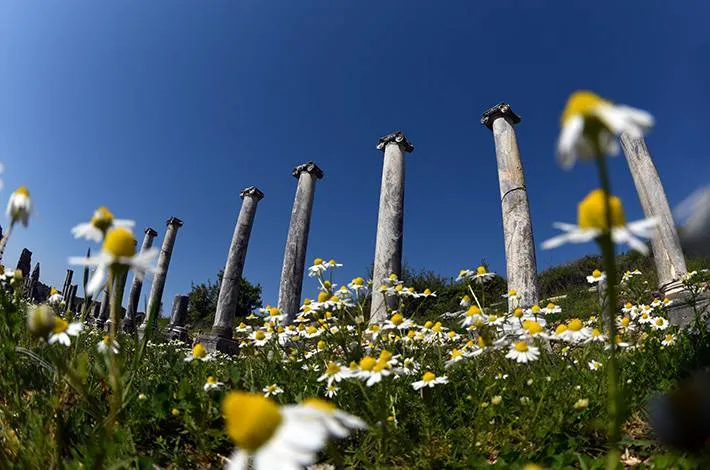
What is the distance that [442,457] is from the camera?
2.53 metres

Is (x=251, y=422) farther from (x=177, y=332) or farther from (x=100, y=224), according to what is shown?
(x=177, y=332)

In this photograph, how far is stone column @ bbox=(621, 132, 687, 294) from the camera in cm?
960

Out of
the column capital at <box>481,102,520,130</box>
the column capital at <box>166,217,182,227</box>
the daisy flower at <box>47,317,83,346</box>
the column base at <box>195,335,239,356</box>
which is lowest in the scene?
the daisy flower at <box>47,317,83,346</box>

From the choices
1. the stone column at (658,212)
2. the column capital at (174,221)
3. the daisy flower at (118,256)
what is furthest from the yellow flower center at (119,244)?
the column capital at (174,221)

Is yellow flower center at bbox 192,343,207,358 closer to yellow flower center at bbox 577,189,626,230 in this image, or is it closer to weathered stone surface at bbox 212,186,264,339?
yellow flower center at bbox 577,189,626,230

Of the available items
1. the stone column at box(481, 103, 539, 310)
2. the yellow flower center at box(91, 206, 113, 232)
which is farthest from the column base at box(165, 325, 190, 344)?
the yellow flower center at box(91, 206, 113, 232)

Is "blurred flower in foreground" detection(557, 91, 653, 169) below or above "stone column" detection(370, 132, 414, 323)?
below

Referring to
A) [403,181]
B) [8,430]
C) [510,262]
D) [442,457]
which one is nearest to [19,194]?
[8,430]

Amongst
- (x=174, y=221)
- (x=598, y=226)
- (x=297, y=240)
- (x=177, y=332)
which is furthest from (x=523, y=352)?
(x=174, y=221)

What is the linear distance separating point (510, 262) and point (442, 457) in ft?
23.6

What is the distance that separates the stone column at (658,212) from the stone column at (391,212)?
5.50 m

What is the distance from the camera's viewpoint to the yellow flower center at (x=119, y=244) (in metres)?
1.27

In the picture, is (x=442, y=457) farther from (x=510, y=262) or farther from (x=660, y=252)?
(x=660, y=252)

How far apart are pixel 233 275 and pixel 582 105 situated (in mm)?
16219
